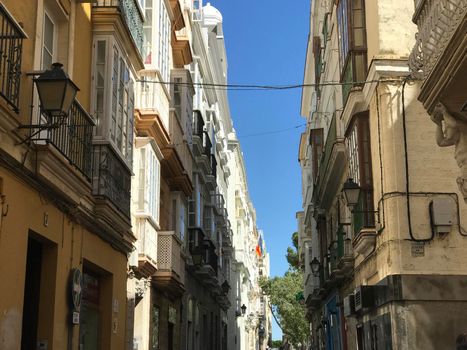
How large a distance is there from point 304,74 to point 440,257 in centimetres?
2170

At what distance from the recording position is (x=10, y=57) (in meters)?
7.18

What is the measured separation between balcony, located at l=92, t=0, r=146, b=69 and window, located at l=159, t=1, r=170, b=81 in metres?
2.19

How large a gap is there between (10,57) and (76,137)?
2.38m

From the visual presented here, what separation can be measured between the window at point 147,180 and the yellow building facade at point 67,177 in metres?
1.50

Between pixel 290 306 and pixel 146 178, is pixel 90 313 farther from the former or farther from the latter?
pixel 290 306

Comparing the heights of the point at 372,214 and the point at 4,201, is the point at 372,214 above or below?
above

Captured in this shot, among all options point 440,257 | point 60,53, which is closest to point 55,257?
point 60,53

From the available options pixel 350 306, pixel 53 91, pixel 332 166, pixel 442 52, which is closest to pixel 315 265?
pixel 332 166

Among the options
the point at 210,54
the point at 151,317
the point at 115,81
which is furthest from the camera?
the point at 210,54

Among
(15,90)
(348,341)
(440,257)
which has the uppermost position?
(15,90)

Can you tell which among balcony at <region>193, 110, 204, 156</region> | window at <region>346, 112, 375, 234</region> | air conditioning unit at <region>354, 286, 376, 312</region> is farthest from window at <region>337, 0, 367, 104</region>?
balcony at <region>193, 110, 204, 156</region>

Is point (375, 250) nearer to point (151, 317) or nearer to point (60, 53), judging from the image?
point (151, 317)

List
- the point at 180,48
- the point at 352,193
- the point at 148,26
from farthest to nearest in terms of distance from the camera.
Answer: the point at 180,48 < the point at 148,26 < the point at 352,193

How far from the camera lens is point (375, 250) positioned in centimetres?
1341
